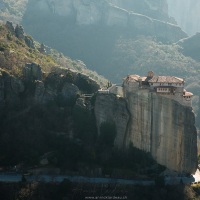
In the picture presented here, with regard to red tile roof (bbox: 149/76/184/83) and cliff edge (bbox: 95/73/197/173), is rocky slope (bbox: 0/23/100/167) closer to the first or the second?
cliff edge (bbox: 95/73/197/173)

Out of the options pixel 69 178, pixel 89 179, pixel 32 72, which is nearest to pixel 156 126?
pixel 89 179

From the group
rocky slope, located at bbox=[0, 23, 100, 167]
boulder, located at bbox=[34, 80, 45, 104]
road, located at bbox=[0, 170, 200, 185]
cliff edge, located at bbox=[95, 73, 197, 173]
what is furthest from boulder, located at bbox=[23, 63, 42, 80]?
road, located at bbox=[0, 170, 200, 185]

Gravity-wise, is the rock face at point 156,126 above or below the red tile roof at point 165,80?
below

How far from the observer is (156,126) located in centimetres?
5578

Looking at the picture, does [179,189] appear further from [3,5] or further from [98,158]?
[3,5]

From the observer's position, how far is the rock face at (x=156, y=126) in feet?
177

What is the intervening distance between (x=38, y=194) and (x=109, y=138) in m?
11.8

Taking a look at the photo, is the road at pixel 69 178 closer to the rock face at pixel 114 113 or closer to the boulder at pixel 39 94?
the rock face at pixel 114 113

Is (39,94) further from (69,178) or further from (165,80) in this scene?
(165,80)

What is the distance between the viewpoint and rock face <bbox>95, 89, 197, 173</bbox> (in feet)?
177

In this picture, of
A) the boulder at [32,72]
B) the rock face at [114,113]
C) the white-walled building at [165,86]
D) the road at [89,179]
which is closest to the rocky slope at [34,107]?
the boulder at [32,72]

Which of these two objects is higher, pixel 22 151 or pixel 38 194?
pixel 22 151

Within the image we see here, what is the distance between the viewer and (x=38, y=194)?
49.6m

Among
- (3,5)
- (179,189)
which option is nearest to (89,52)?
(3,5)
